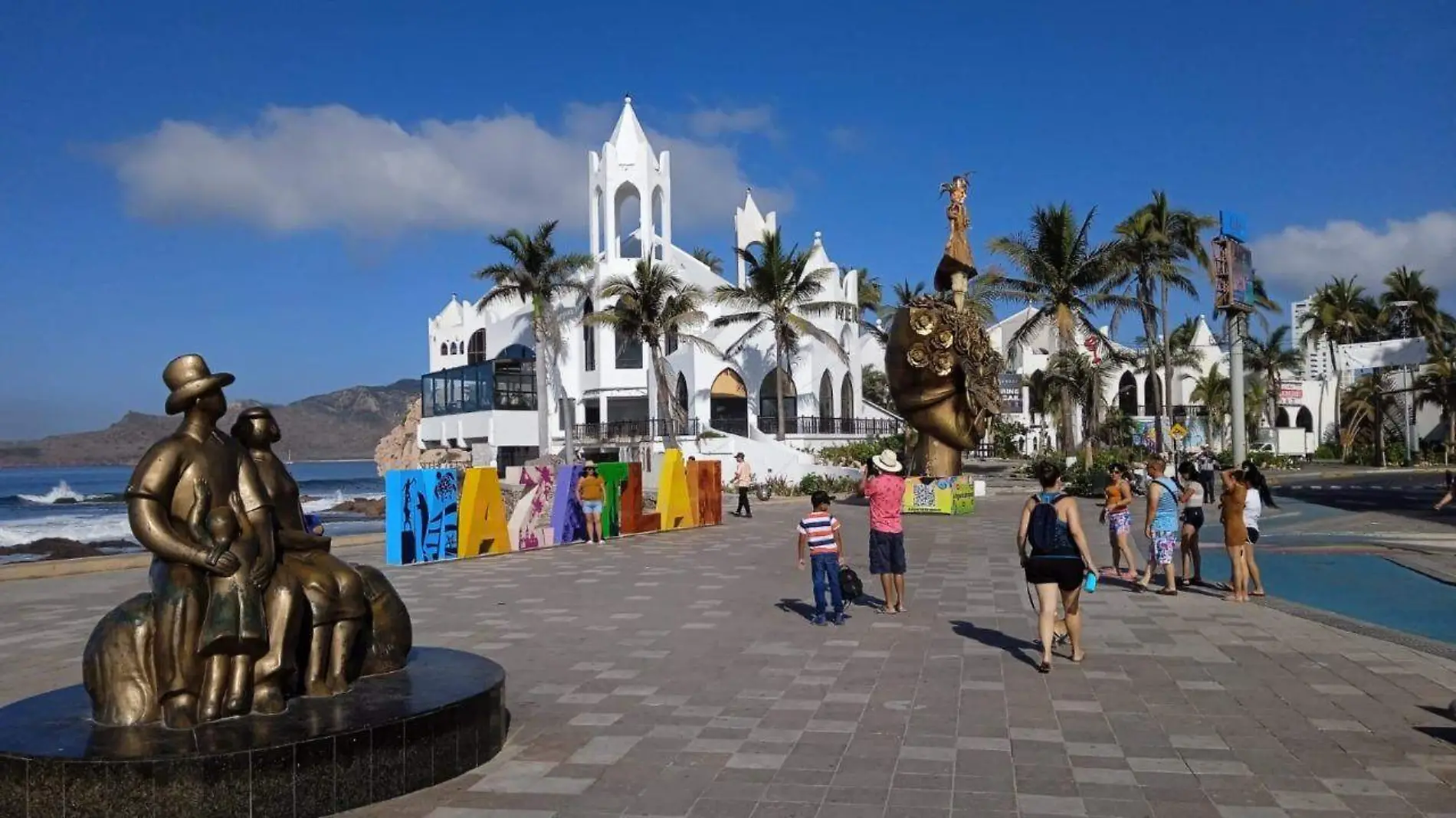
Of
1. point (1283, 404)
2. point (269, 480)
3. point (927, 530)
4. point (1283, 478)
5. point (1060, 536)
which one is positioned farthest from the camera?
point (1283, 404)

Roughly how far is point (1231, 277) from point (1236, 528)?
22.8 meters

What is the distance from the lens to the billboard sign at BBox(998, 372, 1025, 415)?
230 ft

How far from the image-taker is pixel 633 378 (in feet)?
162

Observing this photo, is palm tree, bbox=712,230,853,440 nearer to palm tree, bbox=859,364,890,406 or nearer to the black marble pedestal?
palm tree, bbox=859,364,890,406

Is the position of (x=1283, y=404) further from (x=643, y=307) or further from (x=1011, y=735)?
(x=1011, y=735)

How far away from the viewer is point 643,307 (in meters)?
42.1

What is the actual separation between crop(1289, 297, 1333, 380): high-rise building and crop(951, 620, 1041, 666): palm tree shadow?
202 feet

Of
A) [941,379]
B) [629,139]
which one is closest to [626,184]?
[629,139]

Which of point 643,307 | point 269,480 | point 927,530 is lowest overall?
point 927,530

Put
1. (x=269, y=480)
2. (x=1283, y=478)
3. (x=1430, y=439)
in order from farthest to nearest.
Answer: (x=1430, y=439) < (x=1283, y=478) < (x=269, y=480)

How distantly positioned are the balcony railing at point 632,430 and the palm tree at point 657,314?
338mm

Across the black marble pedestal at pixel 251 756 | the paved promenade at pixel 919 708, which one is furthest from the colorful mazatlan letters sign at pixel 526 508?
the black marble pedestal at pixel 251 756

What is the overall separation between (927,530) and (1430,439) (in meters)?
54.5

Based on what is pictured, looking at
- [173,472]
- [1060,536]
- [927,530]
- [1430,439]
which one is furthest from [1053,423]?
[173,472]
